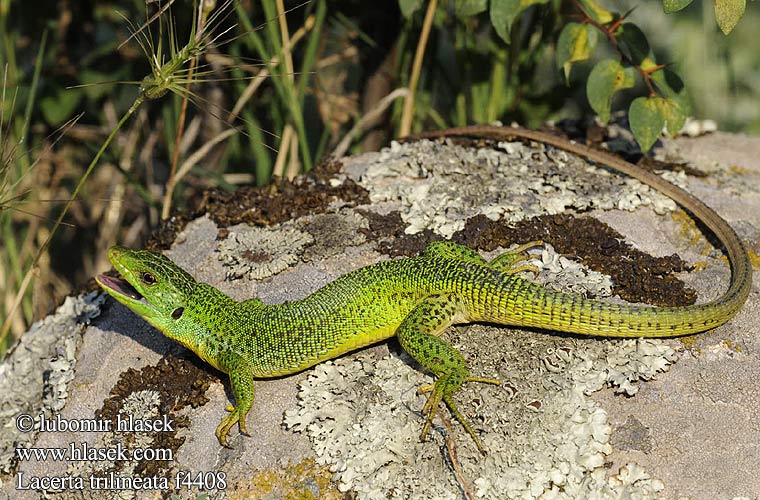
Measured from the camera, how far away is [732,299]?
A: 4289 millimetres

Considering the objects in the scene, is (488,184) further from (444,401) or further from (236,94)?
(236,94)

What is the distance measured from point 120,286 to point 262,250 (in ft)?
3.26

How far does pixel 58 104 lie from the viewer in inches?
284

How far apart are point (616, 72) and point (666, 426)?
103 inches

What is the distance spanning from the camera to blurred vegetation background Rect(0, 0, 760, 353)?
6609 mm

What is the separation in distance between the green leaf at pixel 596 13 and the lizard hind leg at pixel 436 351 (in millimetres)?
2518

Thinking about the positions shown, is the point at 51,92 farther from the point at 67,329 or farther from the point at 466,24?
the point at 466,24

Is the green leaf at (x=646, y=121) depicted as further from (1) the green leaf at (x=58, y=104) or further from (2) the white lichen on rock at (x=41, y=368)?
(1) the green leaf at (x=58, y=104)

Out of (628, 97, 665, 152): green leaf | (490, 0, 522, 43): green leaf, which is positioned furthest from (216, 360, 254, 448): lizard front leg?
(628, 97, 665, 152): green leaf

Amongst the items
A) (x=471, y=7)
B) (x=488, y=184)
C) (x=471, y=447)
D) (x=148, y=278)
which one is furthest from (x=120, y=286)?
(x=471, y=7)

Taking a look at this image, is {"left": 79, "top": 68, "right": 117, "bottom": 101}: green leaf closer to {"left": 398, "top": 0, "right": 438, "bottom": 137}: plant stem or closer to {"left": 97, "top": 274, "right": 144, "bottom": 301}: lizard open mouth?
{"left": 398, "top": 0, "right": 438, "bottom": 137}: plant stem

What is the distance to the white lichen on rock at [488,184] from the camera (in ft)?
17.5

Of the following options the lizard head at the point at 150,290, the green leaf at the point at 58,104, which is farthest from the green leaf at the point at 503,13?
the green leaf at the point at 58,104

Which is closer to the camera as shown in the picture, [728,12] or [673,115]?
[728,12]
